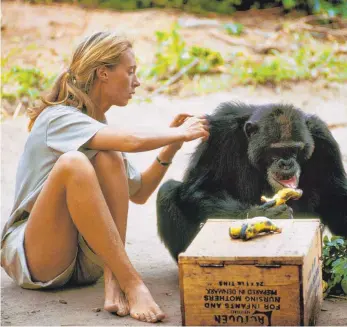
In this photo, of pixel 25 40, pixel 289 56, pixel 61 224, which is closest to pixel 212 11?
pixel 289 56

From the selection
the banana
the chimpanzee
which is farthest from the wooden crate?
the chimpanzee

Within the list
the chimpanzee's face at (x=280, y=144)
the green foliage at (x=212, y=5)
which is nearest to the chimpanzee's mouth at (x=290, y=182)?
the chimpanzee's face at (x=280, y=144)

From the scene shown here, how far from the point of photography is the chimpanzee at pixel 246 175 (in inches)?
183

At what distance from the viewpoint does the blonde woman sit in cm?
396

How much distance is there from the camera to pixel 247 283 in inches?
135

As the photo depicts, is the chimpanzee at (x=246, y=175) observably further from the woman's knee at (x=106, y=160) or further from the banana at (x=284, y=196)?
the woman's knee at (x=106, y=160)

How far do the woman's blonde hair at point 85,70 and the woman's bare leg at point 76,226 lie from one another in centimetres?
49

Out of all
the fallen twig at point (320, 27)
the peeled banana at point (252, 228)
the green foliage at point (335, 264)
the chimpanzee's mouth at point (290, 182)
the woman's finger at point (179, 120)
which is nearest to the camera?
the peeled banana at point (252, 228)

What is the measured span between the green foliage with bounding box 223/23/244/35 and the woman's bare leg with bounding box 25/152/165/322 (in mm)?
Result: 7171

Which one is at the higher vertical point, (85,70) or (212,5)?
(85,70)

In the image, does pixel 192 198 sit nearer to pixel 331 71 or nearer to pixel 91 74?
pixel 91 74

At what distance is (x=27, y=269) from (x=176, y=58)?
19.2 ft

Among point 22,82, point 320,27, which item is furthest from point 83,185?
point 320,27

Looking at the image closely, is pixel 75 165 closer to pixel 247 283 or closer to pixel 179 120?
pixel 179 120
